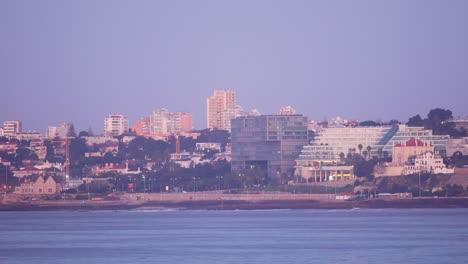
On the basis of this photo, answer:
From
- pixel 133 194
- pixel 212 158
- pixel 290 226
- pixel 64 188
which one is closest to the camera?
pixel 290 226

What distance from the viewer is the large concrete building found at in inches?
5640

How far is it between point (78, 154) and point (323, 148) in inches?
1751

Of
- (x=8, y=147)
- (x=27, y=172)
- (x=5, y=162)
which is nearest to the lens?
(x=27, y=172)

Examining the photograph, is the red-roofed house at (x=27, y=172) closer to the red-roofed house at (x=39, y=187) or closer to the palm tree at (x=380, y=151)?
the red-roofed house at (x=39, y=187)

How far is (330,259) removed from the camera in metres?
71.1

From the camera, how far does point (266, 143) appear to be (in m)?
144

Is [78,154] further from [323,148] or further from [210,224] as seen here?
[210,224]

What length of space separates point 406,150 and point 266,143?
531 inches

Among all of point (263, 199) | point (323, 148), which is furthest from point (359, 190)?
point (323, 148)

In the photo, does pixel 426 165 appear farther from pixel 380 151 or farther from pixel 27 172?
pixel 27 172

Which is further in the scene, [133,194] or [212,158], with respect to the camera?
[212,158]

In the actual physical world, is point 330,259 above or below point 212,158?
below

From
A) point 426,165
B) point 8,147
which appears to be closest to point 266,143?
point 426,165

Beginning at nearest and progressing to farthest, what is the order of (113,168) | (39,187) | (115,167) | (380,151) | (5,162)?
(380,151) → (39,187) → (113,168) → (115,167) → (5,162)
